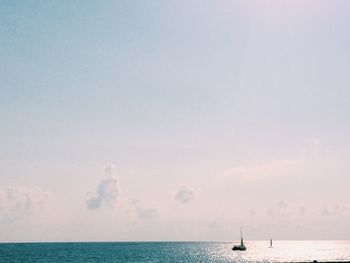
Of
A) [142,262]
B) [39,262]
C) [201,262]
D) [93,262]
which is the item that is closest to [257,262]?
[201,262]

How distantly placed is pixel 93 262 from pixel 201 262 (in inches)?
1589

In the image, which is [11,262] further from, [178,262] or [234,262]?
[234,262]

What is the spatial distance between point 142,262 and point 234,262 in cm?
3341

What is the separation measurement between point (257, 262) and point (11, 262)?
8899 cm

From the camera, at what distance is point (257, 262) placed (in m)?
165

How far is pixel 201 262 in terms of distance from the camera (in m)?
168

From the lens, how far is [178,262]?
165 m

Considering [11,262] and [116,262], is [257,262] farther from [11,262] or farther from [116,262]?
[11,262]

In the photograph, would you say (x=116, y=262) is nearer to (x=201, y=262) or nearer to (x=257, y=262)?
(x=201, y=262)

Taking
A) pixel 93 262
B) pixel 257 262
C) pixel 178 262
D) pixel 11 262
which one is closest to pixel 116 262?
pixel 93 262

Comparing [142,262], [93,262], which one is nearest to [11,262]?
[93,262]

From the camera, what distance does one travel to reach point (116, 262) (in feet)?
562

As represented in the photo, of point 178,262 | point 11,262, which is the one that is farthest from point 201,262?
point 11,262

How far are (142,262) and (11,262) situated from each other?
4782cm
